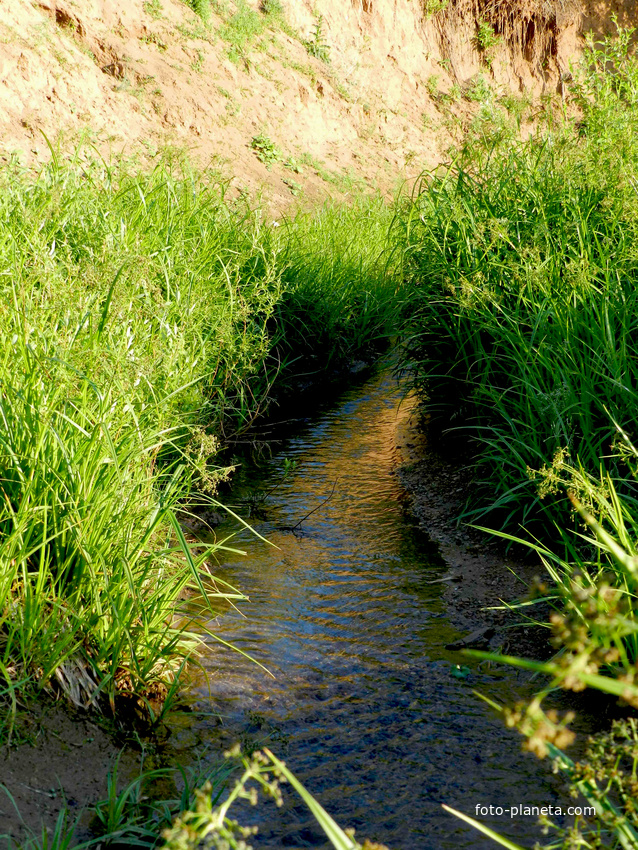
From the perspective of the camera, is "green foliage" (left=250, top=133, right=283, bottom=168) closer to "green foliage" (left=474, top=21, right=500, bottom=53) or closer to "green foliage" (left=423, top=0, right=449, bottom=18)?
"green foliage" (left=423, top=0, right=449, bottom=18)

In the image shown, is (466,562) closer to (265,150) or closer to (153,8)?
(265,150)

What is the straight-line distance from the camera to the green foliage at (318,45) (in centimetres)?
1470

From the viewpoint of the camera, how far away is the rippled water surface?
2238 mm

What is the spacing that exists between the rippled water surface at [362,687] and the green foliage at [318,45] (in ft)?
41.8

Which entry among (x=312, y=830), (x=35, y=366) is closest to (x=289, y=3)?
(x=35, y=366)

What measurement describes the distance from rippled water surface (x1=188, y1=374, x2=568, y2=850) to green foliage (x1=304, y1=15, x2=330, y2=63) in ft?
41.8

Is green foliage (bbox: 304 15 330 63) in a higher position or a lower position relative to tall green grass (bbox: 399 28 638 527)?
higher

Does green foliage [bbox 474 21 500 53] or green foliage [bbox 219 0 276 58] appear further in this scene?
green foliage [bbox 474 21 500 53]

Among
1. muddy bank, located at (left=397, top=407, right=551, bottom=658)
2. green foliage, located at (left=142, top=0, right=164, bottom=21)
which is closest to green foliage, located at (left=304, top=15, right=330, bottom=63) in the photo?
green foliage, located at (left=142, top=0, right=164, bottom=21)

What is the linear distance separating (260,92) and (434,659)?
11.9 metres

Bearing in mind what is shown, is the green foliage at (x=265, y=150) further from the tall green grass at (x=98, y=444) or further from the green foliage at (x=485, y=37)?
the green foliage at (x=485, y=37)

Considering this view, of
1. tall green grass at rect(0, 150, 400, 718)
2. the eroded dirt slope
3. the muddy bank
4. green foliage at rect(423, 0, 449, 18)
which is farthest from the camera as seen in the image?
green foliage at rect(423, 0, 449, 18)

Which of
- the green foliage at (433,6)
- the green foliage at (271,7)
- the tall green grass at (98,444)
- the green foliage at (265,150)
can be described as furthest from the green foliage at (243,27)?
the tall green grass at (98,444)

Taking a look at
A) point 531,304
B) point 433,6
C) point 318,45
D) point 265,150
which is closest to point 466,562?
point 531,304
